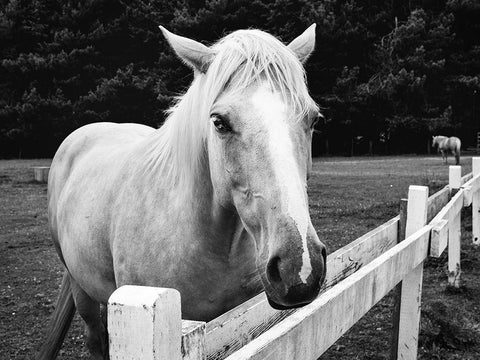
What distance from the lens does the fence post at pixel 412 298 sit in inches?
121

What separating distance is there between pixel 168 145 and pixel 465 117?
119 feet

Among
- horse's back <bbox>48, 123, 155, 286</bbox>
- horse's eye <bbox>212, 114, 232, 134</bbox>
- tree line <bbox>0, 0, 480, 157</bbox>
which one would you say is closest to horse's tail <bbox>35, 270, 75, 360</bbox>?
horse's back <bbox>48, 123, 155, 286</bbox>

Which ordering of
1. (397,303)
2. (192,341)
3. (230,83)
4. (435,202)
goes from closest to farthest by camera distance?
(192,341) → (230,83) → (397,303) → (435,202)

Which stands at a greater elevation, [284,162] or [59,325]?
[284,162]

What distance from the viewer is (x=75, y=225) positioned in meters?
3.29

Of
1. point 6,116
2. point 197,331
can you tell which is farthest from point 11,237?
point 6,116

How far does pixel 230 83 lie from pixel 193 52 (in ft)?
1.12

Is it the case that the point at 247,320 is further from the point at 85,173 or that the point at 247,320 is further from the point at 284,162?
the point at 85,173

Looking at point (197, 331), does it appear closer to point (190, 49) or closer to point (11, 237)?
point (190, 49)

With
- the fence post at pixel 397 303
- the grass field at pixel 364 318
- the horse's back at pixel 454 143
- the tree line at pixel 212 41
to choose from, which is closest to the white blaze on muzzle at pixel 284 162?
the fence post at pixel 397 303

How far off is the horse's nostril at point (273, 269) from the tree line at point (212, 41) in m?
26.6

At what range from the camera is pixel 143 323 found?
833 millimetres

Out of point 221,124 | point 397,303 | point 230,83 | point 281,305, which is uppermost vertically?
point 230,83

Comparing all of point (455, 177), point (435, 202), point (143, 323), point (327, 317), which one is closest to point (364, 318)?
point (435, 202)
